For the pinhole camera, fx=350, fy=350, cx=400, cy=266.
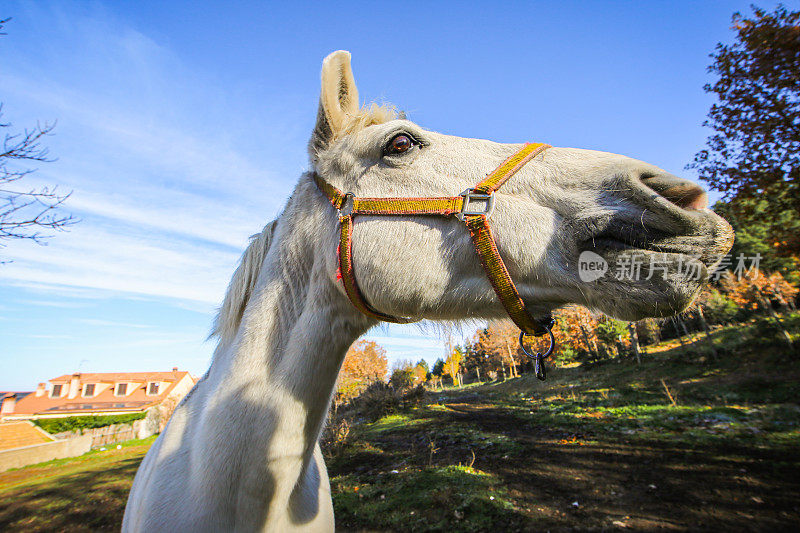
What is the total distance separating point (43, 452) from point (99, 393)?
115 ft

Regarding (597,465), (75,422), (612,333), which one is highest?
(612,333)

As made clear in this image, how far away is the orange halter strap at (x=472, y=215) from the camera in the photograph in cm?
159

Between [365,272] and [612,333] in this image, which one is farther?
[612,333]

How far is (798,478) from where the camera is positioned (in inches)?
246

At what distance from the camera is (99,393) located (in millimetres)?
52812

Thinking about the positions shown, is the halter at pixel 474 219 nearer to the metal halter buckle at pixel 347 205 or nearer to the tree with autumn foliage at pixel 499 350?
the metal halter buckle at pixel 347 205

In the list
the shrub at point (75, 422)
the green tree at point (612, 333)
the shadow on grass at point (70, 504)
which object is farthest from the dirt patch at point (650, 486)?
the shrub at point (75, 422)

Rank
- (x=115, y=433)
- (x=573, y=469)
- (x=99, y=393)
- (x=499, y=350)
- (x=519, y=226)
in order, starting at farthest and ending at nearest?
(x=99, y=393) < (x=499, y=350) < (x=115, y=433) < (x=573, y=469) < (x=519, y=226)

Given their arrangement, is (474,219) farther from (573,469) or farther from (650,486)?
(573,469)

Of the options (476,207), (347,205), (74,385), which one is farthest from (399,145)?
(74,385)

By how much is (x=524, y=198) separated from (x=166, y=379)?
6767cm

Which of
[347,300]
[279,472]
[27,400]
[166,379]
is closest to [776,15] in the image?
[347,300]

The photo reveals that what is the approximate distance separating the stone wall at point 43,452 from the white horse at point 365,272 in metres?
32.1

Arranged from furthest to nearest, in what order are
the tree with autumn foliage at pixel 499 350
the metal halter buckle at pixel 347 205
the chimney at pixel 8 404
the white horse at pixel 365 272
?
the chimney at pixel 8 404 < the tree with autumn foliage at pixel 499 350 < the metal halter buckle at pixel 347 205 < the white horse at pixel 365 272
